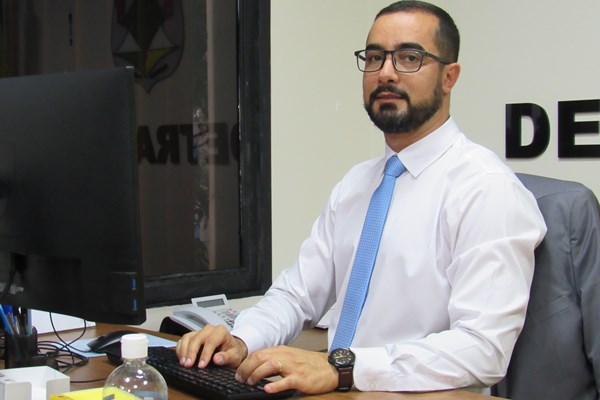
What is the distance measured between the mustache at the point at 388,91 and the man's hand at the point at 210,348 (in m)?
0.70

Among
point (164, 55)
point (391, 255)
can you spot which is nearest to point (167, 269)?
point (164, 55)

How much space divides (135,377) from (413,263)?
2.58 feet

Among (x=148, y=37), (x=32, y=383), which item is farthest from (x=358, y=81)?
(x=32, y=383)

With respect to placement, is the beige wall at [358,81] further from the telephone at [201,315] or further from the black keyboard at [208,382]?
the black keyboard at [208,382]

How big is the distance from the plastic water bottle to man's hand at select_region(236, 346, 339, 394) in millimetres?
222

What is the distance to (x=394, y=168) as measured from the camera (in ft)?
6.16

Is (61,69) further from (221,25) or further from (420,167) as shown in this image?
(420,167)

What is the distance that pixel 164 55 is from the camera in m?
2.60

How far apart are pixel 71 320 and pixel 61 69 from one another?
79cm

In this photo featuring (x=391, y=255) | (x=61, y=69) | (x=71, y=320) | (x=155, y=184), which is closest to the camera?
(x=391, y=255)

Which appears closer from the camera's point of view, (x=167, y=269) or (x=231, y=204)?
(x=167, y=269)

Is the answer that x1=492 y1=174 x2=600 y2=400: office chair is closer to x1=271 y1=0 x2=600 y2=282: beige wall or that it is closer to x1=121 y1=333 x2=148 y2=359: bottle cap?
x1=121 y1=333 x2=148 y2=359: bottle cap

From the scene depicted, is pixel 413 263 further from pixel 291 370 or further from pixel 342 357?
pixel 291 370

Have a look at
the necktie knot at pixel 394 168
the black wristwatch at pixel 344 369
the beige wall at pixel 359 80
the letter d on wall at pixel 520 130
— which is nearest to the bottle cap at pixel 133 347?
the black wristwatch at pixel 344 369
